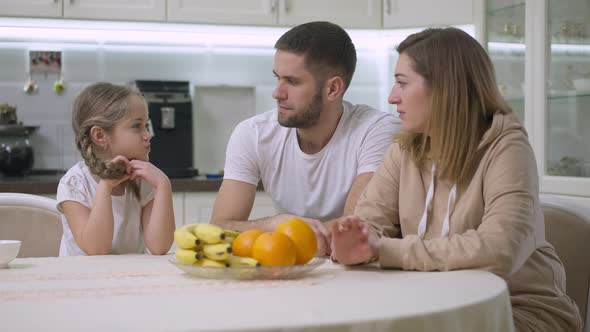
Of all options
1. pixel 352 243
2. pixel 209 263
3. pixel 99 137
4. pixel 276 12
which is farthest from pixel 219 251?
pixel 276 12

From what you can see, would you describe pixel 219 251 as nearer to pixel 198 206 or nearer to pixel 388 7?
pixel 198 206

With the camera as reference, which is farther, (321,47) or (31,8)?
(31,8)

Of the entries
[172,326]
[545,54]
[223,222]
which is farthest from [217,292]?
[545,54]

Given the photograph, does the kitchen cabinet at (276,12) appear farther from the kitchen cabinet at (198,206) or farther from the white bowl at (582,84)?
the white bowl at (582,84)

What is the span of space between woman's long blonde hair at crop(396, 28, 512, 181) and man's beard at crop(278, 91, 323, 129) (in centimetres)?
60

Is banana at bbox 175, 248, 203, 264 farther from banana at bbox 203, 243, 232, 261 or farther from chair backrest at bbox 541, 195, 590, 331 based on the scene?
chair backrest at bbox 541, 195, 590, 331

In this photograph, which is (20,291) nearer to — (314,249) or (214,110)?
(314,249)

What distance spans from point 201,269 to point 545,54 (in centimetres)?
220

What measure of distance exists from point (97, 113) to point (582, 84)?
1.96 m

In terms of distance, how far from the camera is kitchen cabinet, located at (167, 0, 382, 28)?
362 cm

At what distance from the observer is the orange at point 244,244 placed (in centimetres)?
140

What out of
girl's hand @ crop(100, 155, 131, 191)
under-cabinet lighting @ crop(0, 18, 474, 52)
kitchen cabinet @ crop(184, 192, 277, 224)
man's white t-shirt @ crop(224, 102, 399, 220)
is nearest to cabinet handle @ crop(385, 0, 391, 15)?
under-cabinet lighting @ crop(0, 18, 474, 52)

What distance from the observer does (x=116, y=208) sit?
2.03m

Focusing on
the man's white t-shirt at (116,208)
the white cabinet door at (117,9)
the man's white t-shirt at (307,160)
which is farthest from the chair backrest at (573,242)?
the white cabinet door at (117,9)
